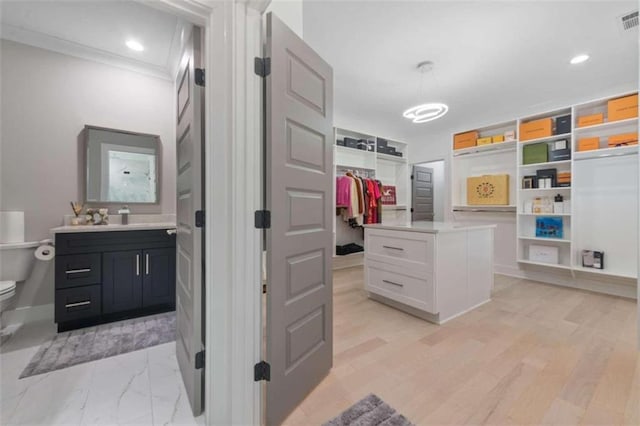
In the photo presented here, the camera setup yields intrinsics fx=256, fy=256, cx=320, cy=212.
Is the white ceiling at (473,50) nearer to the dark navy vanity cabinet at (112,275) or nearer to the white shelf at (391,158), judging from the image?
the white shelf at (391,158)

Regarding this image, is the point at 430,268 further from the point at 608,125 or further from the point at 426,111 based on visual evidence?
the point at 608,125

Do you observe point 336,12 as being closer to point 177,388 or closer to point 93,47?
point 93,47

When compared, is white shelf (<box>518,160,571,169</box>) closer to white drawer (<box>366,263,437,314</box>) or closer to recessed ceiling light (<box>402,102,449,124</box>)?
recessed ceiling light (<box>402,102,449,124</box>)

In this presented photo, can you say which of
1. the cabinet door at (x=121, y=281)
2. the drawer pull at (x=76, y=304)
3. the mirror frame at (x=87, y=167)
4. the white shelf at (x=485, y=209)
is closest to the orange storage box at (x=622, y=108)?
the white shelf at (x=485, y=209)

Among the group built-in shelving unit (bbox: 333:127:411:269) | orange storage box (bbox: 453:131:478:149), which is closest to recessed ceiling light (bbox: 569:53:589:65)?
orange storage box (bbox: 453:131:478:149)

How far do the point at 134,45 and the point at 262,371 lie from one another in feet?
10.4

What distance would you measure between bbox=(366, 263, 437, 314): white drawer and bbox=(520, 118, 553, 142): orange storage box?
3129 millimetres

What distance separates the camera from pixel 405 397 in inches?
57.6

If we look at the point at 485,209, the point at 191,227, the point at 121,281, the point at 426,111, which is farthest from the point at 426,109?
the point at 121,281

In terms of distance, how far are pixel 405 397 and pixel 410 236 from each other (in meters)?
1.37

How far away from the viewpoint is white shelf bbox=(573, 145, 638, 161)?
3.08 meters

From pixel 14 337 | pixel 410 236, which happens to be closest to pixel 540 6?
pixel 410 236

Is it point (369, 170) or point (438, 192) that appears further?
point (438, 192)

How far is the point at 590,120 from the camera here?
11.0 feet
